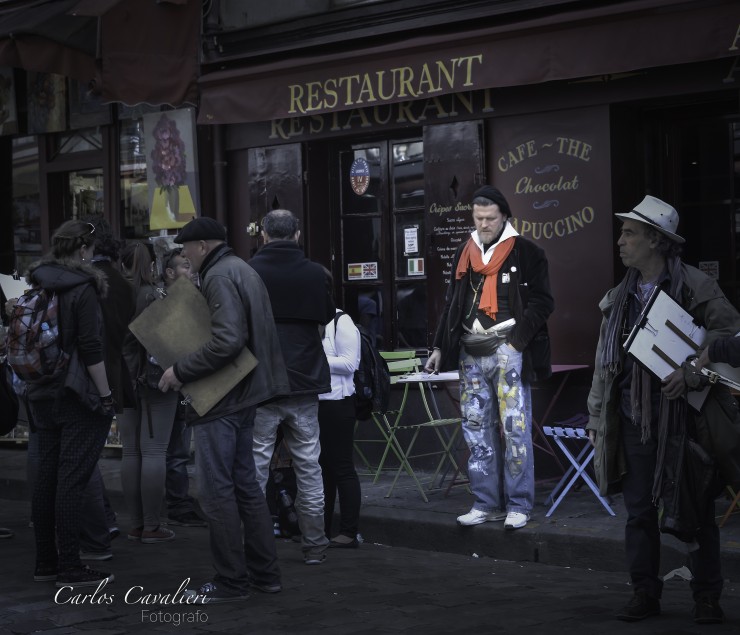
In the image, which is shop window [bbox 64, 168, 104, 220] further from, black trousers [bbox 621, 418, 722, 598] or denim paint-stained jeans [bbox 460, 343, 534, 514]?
black trousers [bbox 621, 418, 722, 598]

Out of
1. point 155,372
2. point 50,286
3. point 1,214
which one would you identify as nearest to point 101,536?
point 155,372

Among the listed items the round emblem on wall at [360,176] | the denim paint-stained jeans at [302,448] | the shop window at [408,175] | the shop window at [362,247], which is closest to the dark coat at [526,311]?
the denim paint-stained jeans at [302,448]

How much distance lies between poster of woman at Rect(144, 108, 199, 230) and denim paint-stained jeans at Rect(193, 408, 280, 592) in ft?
18.6

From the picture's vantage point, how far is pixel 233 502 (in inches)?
245

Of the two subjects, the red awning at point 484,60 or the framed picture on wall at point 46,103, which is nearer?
the red awning at point 484,60

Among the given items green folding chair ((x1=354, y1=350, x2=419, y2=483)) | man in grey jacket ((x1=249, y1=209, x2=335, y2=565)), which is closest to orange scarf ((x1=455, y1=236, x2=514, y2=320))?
man in grey jacket ((x1=249, y1=209, x2=335, y2=565))

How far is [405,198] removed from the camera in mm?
10555

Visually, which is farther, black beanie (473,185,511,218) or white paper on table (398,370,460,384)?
white paper on table (398,370,460,384)

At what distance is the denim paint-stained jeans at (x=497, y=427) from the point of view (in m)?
7.77

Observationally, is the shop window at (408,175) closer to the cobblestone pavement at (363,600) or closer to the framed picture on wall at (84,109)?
the framed picture on wall at (84,109)

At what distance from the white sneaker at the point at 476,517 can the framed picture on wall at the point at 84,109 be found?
A: 6490 millimetres

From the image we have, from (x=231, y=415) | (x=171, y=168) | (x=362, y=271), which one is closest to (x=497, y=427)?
(x=231, y=415)

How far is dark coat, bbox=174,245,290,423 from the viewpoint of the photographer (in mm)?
6172

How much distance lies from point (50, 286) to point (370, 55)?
3922mm
